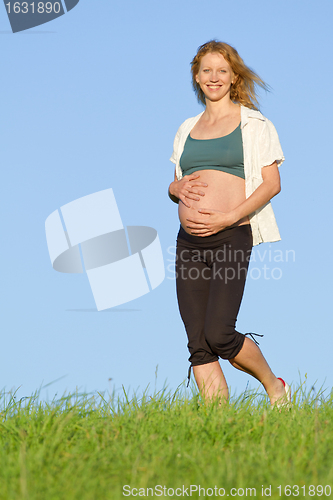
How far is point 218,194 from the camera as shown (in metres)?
3.36

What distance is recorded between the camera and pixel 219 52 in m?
3.61

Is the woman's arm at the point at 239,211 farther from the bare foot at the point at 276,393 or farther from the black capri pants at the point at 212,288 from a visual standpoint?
the bare foot at the point at 276,393

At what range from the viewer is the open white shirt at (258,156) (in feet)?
11.2

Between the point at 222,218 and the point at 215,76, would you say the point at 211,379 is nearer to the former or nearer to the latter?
the point at 222,218

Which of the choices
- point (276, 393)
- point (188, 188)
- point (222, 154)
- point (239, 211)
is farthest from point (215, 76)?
point (276, 393)

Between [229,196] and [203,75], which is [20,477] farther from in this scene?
[203,75]

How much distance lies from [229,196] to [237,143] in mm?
363

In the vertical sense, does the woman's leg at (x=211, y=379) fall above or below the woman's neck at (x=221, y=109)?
below

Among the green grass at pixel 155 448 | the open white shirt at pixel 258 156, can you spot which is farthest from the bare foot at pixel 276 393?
the open white shirt at pixel 258 156

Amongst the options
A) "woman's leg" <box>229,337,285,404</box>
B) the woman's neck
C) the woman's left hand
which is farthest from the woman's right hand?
"woman's leg" <box>229,337,285,404</box>

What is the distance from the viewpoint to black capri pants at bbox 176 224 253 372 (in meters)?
3.26

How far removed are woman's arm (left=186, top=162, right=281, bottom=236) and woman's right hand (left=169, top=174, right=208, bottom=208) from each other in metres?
0.14

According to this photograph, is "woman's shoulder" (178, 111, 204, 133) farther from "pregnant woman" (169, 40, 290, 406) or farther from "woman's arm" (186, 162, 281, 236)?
"woman's arm" (186, 162, 281, 236)

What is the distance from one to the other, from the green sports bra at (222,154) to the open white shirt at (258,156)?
0.13ft
